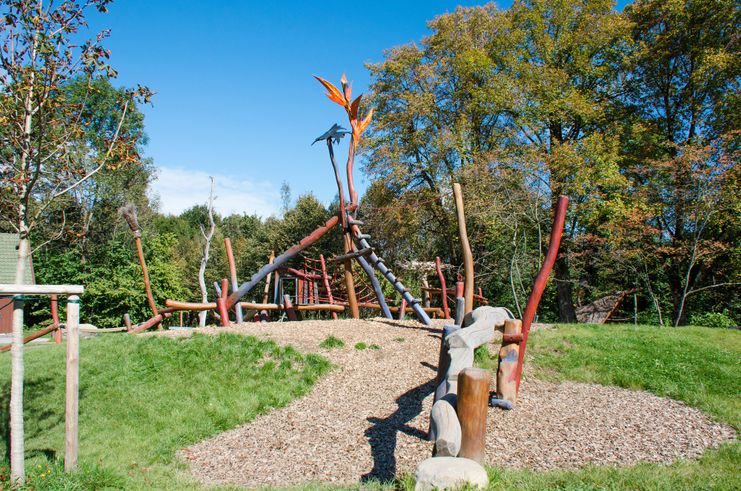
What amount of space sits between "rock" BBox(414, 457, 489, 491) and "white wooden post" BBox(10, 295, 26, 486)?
352 centimetres

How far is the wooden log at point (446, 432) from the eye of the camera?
3.71 m

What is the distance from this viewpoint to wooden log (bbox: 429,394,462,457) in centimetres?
371

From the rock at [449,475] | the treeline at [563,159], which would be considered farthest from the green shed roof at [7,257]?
the rock at [449,475]

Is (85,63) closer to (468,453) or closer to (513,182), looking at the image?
(468,453)

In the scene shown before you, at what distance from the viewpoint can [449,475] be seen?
3.31 metres

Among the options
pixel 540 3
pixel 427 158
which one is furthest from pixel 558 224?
pixel 540 3

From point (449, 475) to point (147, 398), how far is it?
533 cm

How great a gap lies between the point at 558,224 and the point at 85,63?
18.2 feet

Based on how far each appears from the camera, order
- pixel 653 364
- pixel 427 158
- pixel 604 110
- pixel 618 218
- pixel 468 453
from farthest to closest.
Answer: pixel 427 158, pixel 604 110, pixel 618 218, pixel 653 364, pixel 468 453

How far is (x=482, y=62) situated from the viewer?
19406mm

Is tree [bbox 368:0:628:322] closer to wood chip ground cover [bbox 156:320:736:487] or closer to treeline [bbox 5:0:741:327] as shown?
treeline [bbox 5:0:741:327]

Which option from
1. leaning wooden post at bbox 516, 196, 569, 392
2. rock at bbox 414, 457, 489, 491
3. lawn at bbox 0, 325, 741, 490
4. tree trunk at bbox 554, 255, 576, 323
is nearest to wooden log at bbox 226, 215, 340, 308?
lawn at bbox 0, 325, 741, 490

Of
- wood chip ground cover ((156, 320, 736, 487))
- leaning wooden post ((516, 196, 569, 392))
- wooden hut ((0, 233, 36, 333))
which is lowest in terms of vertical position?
wood chip ground cover ((156, 320, 736, 487))

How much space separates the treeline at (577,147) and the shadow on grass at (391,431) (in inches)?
362
